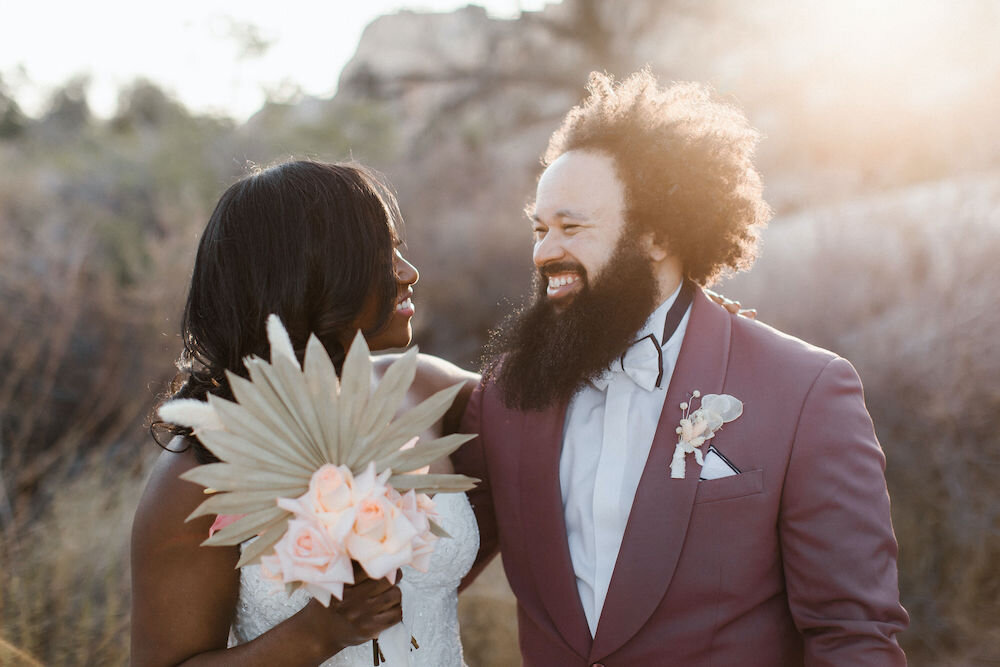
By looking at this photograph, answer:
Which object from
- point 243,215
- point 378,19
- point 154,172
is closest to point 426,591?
point 243,215

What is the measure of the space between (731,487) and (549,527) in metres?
0.58

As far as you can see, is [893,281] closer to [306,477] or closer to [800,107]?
[306,477]

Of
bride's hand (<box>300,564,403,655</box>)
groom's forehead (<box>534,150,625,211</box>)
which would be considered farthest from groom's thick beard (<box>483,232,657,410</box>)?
bride's hand (<box>300,564,403,655</box>)

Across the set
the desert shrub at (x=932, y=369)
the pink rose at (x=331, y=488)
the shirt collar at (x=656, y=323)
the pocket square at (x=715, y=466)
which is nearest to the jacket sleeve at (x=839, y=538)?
the pocket square at (x=715, y=466)

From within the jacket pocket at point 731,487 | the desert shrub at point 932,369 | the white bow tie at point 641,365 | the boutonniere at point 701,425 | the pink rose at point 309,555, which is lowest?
the desert shrub at point 932,369

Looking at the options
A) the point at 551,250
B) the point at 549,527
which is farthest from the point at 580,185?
the point at 549,527

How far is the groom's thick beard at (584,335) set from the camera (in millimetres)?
2551

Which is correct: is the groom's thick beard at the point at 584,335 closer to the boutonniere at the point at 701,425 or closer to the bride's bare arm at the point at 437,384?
the boutonniere at the point at 701,425

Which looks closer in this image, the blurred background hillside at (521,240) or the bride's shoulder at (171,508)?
the bride's shoulder at (171,508)

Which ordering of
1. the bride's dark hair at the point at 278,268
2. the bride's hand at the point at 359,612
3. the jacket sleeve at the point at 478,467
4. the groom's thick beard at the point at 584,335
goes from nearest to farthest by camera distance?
the bride's hand at the point at 359,612
the bride's dark hair at the point at 278,268
the groom's thick beard at the point at 584,335
the jacket sleeve at the point at 478,467

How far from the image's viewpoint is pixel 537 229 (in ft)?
9.12

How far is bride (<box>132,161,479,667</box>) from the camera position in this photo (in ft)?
7.07

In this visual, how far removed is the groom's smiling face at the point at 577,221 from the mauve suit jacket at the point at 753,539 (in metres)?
0.40

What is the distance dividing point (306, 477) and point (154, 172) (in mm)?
12225
